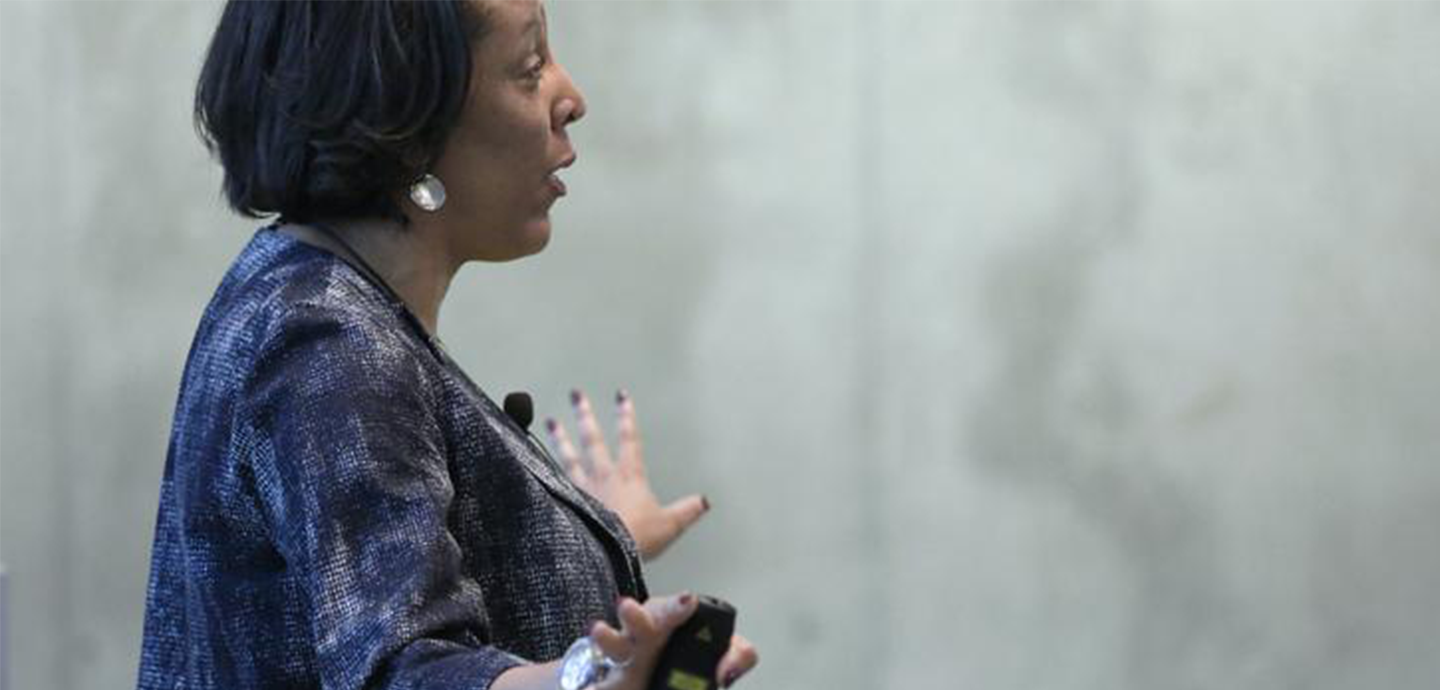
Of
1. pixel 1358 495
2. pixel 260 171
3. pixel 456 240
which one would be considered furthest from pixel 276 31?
pixel 1358 495

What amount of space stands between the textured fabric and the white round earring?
97mm

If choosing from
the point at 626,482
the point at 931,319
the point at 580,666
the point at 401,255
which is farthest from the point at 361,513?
the point at 931,319

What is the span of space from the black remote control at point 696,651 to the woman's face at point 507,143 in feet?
1.62

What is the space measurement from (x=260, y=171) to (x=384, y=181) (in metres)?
0.08

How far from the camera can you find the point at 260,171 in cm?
155

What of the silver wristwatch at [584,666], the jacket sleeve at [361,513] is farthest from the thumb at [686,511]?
the silver wristwatch at [584,666]

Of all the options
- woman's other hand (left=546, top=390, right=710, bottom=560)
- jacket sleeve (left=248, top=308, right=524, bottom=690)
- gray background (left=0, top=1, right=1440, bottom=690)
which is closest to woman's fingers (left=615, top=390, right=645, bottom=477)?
woman's other hand (left=546, top=390, right=710, bottom=560)

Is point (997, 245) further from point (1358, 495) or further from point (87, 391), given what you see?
point (87, 391)

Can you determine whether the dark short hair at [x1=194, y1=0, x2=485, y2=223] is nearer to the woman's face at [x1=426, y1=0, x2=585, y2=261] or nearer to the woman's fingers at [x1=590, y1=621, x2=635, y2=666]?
the woman's face at [x1=426, y1=0, x2=585, y2=261]

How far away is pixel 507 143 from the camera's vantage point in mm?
1646

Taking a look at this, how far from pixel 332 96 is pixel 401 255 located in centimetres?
15

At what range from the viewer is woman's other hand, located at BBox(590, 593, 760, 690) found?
1215 mm

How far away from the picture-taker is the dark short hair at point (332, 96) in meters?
1.49

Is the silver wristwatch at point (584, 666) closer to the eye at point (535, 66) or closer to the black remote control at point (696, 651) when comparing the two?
the black remote control at point (696, 651)
